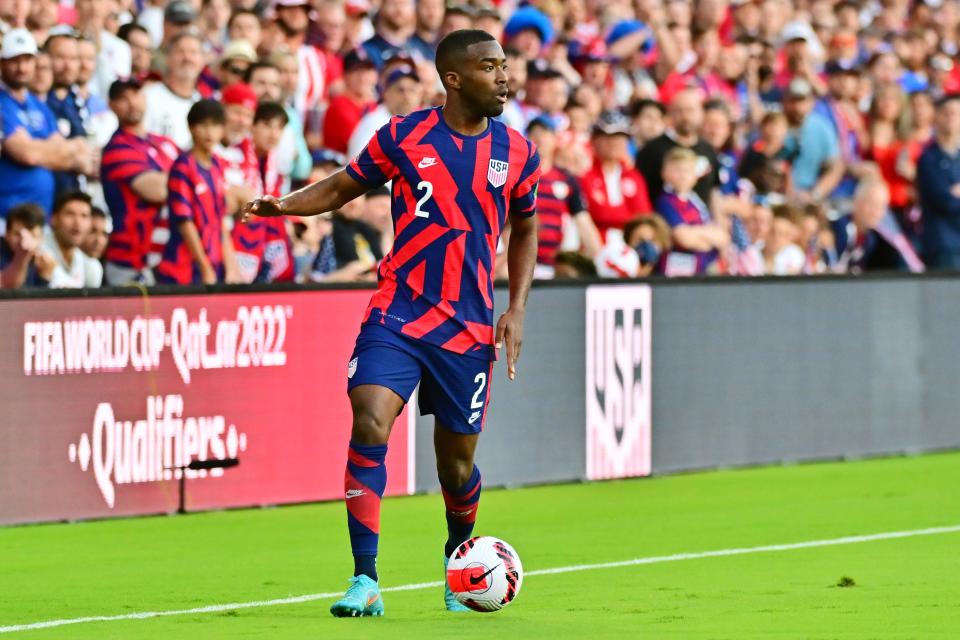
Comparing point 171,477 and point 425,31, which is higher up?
point 425,31

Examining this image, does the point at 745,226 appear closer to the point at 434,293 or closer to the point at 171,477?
the point at 171,477

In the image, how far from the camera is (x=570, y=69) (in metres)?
18.3

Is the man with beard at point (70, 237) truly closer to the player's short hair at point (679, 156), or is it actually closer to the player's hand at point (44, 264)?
the player's hand at point (44, 264)

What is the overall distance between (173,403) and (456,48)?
458 centimetres

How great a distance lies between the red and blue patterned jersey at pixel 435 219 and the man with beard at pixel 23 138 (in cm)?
503

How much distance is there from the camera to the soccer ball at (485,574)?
7.95m

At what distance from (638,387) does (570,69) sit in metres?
4.76

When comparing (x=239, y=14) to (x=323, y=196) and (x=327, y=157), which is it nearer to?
(x=327, y=157)

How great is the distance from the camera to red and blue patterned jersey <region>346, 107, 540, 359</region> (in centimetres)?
805

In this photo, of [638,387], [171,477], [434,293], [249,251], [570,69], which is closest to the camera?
[434,293]

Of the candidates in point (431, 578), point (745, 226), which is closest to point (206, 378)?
point (431, 578)

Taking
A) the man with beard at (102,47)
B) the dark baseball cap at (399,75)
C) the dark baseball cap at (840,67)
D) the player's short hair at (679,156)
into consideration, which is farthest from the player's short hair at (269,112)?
the dark baseball cap at (840,67)

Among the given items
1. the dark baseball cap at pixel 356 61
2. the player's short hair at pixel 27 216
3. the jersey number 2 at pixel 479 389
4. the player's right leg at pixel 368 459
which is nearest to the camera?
the player's right leg at pixel 368 459

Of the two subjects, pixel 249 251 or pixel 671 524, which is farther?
pixel 249 251
